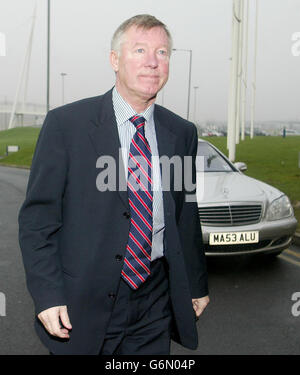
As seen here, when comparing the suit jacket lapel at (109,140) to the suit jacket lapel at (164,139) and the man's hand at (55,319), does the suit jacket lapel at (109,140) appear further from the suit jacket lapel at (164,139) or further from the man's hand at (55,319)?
the man's hand at (55,319)

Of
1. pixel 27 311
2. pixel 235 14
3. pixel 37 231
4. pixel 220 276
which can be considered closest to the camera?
pixel 37 231

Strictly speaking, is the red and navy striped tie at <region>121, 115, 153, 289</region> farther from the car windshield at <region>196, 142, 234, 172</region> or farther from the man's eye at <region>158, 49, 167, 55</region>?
the car windshield at <region>196, 142, 234, 172</region>

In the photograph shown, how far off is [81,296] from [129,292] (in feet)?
0.67

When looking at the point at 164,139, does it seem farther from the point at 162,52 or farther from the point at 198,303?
the point at 198,303

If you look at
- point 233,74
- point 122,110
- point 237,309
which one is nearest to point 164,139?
point 122,110

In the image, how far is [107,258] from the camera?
1.94 meters

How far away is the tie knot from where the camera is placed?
209 cm

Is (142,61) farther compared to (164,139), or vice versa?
(164,139)

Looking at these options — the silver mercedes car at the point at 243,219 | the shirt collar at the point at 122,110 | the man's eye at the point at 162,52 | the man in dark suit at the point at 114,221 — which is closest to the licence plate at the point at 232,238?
the silver mercedes car at the point at 243,219

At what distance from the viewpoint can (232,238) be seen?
5266mm

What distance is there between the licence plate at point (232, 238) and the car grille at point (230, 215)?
0.14 meters

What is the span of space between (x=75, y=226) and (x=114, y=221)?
0.16m
